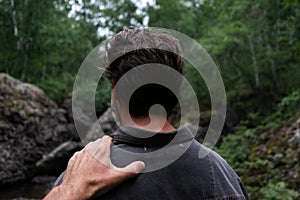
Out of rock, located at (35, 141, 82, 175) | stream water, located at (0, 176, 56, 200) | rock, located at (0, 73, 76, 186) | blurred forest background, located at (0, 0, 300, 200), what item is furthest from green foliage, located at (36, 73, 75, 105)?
stream water, located at (0, 176, 56, 200)

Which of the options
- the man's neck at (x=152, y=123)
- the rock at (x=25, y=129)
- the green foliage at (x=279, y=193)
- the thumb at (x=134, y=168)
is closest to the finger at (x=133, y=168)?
the thumb at (x=134, y=168)

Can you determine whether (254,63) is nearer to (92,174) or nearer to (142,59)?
(142,59)

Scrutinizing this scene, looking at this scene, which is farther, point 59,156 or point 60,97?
point 60,97

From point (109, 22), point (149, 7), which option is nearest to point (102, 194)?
point (109, 22)

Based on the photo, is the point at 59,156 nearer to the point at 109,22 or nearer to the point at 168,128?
the point at 109,22

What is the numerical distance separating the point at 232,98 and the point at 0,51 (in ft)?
39.5

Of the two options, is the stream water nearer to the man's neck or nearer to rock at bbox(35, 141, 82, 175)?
rock at bbox(35, 141, 82, 175)

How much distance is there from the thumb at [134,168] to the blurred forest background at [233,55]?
5.34 m

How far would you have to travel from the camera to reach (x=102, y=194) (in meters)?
1.38

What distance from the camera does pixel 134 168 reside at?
1394 mm

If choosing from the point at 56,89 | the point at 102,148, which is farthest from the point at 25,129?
the point at 102,148

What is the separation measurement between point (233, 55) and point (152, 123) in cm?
1760

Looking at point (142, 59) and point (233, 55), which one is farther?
Answer: point (233, 55)

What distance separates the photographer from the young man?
4.67ft
